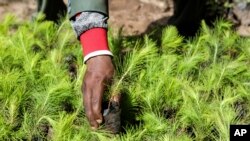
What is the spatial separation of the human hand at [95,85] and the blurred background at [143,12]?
1.24m

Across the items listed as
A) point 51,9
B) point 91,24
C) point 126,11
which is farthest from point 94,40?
point 126,11

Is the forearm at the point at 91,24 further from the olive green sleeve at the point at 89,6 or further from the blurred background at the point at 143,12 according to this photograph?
the blurred background at the point at 143,12

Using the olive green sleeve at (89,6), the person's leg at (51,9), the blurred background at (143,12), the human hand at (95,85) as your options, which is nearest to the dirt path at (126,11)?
the blurred background at (143,12)

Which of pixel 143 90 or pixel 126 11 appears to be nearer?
pixel 143 90

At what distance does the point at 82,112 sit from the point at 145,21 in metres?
1.36

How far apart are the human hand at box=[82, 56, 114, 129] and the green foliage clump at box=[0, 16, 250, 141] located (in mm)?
67

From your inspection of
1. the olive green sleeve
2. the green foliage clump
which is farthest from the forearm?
the green foliage clump

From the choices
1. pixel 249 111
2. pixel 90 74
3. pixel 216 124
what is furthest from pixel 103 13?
pixel 249 111

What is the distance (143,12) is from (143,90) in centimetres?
135

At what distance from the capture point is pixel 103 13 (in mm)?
1764

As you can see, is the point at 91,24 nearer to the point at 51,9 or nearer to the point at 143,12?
the point at 51,9

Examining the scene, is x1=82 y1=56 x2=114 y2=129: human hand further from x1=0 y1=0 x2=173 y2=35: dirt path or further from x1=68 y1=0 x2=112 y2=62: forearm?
x1=0 y1=0 x2=173 y2=35: dirt path

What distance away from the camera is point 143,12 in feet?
10.6

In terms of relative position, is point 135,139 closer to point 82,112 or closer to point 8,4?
point 82,112
